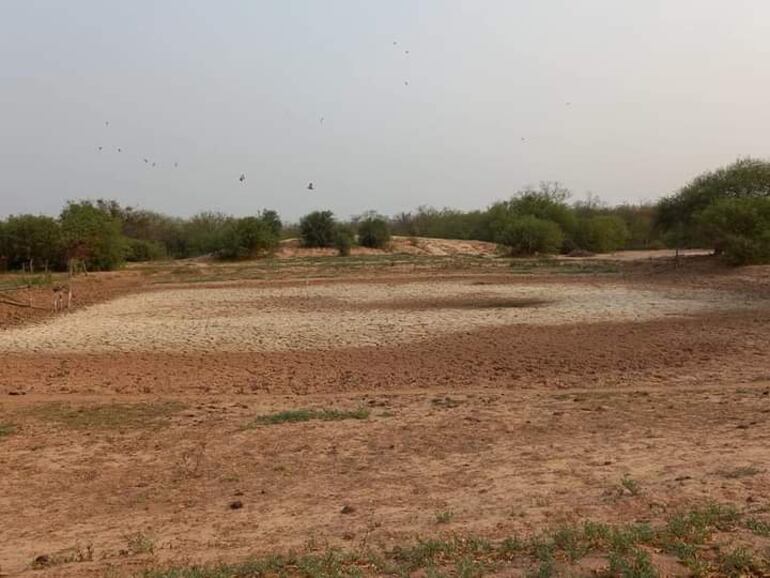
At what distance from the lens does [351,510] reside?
5543 millimetres

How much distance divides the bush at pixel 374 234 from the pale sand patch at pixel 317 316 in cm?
4034

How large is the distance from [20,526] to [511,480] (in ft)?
12.9

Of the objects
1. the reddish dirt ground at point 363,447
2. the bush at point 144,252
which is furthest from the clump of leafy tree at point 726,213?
the bush at point 144,252

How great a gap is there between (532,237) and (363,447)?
52.0 m

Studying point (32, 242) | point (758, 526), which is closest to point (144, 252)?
point (32, 242)

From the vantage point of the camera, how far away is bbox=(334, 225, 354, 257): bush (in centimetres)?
6706

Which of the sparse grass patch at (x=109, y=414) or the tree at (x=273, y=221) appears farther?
the tree at (x=273, y=221)

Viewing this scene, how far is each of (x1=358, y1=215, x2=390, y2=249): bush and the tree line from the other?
10cm

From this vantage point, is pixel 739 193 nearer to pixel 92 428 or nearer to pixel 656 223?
pixel 656 223

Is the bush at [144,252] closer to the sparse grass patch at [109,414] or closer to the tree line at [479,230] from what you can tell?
the tree line at [479,230]

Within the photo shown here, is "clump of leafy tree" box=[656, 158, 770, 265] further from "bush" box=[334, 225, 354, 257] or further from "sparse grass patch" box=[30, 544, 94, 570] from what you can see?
"sparse grass patch" box=[30, 544, 94, 570]

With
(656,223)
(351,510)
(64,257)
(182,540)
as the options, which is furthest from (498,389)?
(64,257)

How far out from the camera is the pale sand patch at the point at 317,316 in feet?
57.5

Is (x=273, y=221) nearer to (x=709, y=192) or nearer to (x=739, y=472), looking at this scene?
(x=709, y=192)
